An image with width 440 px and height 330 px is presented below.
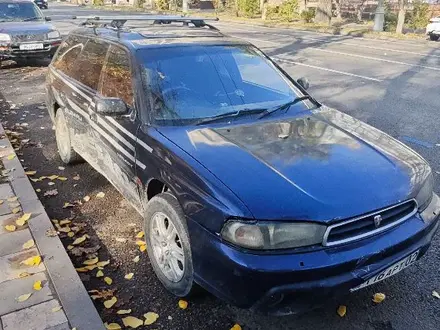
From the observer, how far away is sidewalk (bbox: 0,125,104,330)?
8.61 feet

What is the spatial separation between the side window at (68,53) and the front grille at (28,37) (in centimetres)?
593

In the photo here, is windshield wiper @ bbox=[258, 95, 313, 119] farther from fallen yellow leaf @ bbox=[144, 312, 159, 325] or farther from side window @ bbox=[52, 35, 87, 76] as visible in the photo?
side window @ bbox=[52, 35, 87, 76]

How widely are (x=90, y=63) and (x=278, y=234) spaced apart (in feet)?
9.39

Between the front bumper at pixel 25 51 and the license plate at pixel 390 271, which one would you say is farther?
the front bumper at pixel 25 51

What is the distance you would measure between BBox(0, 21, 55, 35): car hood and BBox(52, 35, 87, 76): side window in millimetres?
6062

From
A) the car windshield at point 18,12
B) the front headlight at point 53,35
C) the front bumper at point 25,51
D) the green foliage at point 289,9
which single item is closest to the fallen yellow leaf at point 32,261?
the front bumper at point 25,51

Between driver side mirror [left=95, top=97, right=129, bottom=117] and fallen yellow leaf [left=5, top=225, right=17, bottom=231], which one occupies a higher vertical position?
driver side mirror [left=95, top=97, right=129, bottom=117]

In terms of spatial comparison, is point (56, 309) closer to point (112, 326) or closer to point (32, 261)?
point (112, 326)

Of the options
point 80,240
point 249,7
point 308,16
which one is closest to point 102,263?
point 80,240

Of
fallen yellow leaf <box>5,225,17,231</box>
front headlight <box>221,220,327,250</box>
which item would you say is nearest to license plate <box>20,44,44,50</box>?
fallen yellow leaf <box>5,225,17,231</box>

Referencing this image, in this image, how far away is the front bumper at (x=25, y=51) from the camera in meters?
10.2

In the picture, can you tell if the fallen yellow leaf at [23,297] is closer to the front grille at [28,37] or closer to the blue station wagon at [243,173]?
the blue station wagon at [243,173]

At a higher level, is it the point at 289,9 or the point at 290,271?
the point at 289,9

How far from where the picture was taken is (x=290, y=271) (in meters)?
2.21
